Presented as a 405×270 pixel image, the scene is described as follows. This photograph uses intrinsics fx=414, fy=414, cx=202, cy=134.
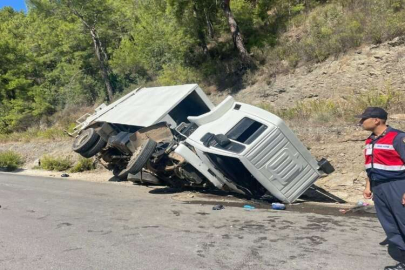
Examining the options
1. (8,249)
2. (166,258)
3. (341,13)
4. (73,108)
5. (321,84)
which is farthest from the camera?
(73,108)

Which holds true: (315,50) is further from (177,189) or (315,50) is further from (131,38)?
(131,38)

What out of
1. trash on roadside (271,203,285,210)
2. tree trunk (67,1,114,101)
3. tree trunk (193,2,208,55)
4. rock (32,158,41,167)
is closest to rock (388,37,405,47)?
trash on roadside (271,203,285,210)

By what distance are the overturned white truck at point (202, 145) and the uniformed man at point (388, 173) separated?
9.77 feet

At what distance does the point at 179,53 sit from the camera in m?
21.7

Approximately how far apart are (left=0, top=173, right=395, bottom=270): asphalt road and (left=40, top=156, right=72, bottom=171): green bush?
796 centimetres

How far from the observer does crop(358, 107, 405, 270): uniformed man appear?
3.80 m

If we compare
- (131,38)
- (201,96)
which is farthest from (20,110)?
(201,96)

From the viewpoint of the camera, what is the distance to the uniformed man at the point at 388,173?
3805 mm

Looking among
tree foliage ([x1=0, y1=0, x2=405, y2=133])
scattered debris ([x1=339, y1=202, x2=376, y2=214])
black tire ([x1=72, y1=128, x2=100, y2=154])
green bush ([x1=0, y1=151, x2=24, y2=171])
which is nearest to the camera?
scattered debris ([x1=339, y1=202, x2=376, y2=214])

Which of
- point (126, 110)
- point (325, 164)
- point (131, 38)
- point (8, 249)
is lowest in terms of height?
point (325, 164)

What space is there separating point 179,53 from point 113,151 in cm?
1150

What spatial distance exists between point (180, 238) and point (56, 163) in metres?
12.2

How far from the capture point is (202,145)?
752 centimetres

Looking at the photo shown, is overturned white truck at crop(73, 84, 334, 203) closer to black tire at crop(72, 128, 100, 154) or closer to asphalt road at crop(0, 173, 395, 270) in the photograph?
black tire at crop(72, 128, 100, 154)
